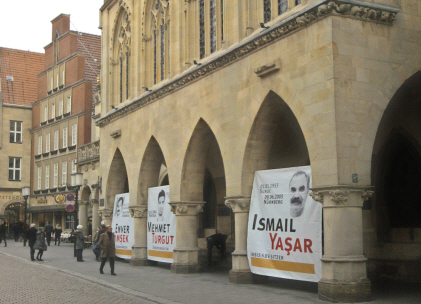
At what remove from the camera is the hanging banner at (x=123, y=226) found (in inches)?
923

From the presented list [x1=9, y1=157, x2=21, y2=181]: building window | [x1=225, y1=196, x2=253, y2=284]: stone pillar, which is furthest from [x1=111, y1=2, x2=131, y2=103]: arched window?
[x1=9, y1=157, x2=21, y2=181]: building window

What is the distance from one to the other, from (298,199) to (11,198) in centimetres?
4480

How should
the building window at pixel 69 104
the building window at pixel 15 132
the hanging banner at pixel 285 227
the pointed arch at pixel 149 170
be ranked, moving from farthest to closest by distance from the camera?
the building window at pixel 15 132, the building window at pixel 69 104, the pointed arch at pixel 149 170, the hanging banner at pixel 285 227

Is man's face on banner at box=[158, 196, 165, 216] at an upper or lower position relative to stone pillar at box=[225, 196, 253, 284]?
upper

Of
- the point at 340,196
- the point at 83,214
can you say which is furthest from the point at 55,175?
the point at 340,196

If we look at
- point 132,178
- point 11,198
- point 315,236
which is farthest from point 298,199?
point 11,198

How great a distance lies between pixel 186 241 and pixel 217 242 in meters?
2.30

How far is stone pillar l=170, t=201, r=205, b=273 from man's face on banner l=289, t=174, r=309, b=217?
5557 mm

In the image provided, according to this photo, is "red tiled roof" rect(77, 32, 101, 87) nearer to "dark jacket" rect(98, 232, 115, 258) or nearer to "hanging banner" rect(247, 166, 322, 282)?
"dark jacket" rect(98, 232, 115, 258)

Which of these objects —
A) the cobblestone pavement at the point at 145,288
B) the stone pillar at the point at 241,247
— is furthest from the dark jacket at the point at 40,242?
the stone pillar at the point at 241,247

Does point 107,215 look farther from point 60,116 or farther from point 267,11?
point 60,116

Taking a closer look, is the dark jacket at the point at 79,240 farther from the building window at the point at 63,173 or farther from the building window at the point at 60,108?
the building window at the point at 60,108

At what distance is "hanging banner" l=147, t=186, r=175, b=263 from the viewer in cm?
2041

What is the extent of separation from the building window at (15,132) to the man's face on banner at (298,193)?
44784 mm
